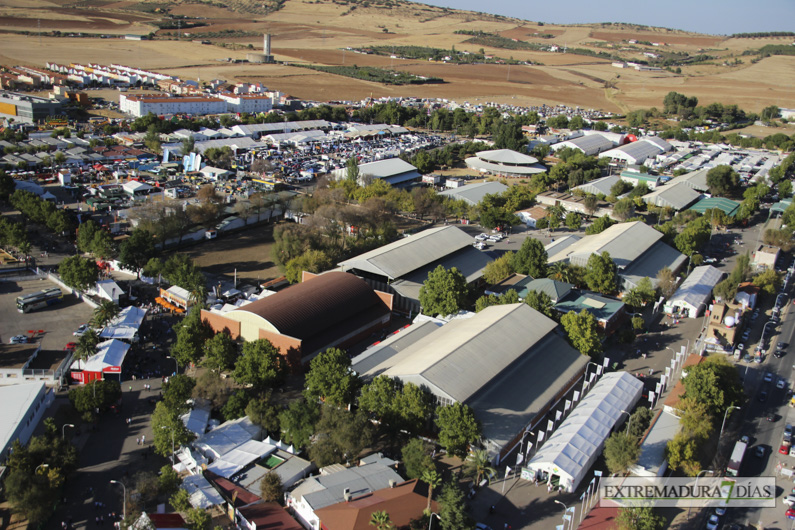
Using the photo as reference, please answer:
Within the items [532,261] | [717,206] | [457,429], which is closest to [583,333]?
[532,261]

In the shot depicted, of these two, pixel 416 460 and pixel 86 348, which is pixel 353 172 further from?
pixel 416 460

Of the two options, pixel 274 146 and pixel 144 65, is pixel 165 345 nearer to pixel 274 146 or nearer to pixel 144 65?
pixel 274 146

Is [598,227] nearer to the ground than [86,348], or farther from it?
farther from it

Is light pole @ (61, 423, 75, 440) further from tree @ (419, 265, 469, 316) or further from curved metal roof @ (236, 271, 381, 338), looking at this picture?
tree @ (419, 265, 469, 316)

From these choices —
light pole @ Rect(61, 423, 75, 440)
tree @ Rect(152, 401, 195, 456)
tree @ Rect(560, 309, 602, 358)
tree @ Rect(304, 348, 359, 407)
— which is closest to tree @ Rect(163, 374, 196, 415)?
tree @ Rect(152, 401, 195, 456)

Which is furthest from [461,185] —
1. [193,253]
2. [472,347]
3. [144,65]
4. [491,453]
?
[144,65]

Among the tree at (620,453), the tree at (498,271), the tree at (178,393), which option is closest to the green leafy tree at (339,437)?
the tree at (178,393)
